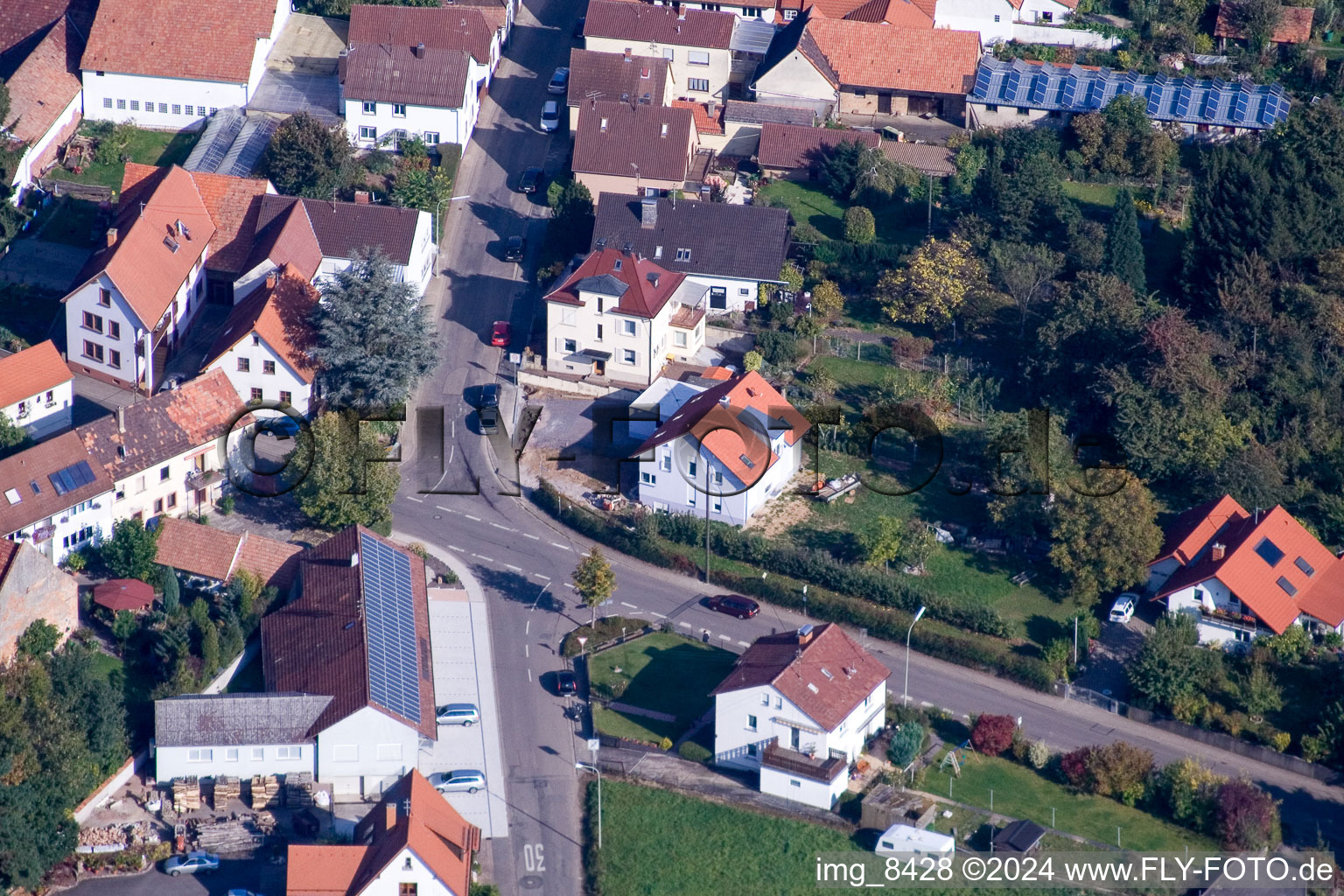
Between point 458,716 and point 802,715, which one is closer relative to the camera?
point 802,715

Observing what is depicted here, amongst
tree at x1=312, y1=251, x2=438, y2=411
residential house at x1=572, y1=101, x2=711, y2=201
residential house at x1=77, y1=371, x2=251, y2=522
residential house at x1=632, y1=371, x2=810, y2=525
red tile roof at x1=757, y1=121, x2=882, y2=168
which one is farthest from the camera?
red tile roof at x1=757, y1=121, x2=882, y2=168

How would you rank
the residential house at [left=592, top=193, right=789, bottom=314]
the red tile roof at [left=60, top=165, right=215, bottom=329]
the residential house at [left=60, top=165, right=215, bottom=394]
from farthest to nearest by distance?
1. the residential house at [left=592, top=193, right=789, bottom=314]
2. the red tile roof at [left=60, top=165, right=215, bottom=329]
3. the residential house at [left=60, top=165, right=215, bottom=394]

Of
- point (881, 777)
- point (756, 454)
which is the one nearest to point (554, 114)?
point (756, 454)

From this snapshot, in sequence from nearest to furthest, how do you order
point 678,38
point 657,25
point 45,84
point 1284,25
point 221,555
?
point 221,555
point 45,84
point 678,38
point 657,25
point 1284,25

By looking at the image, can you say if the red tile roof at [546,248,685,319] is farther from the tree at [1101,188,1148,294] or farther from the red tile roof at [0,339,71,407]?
the red tile roof at [0,339,71,407]

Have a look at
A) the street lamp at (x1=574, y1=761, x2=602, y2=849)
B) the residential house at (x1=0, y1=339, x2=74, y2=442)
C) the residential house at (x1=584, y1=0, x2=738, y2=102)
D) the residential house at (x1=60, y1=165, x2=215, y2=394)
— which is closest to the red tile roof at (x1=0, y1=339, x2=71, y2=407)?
the residential house at (x1=0, y1=339, x2=74, y2=442)

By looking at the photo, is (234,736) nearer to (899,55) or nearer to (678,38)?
(678,38)

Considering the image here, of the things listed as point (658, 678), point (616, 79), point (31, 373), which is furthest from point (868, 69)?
point (31, 373)
